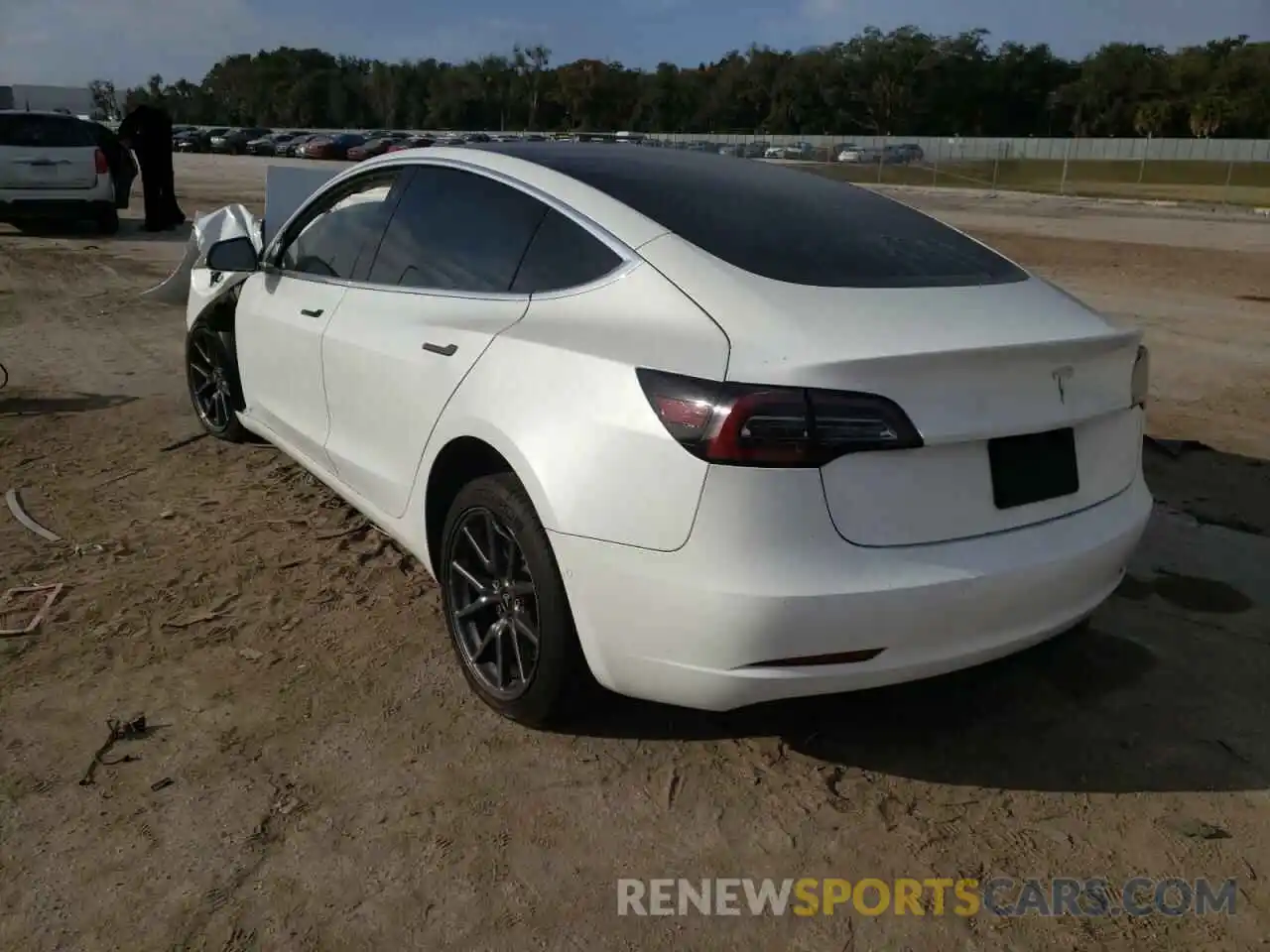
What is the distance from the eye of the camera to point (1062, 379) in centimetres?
274

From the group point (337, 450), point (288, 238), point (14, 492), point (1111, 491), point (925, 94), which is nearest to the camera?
point (1111, 491)

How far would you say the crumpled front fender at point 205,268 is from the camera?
5.49m

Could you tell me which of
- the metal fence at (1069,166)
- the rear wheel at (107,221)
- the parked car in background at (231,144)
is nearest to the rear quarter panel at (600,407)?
the rear wheel at (107,221)

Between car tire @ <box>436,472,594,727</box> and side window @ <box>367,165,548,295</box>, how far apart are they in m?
0.70

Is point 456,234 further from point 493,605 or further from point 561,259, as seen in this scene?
point 493,605

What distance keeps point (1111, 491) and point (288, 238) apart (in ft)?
11.5

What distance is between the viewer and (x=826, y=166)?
45.4 m

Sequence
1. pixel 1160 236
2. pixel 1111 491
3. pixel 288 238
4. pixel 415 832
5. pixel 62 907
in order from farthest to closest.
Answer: pixel 1160 236
pixel 288 238
pixel 1111 491
pixel 415 832
pixel 62 907

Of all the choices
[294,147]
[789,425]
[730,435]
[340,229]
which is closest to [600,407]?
[730,435]

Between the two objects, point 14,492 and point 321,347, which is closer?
point 321,347

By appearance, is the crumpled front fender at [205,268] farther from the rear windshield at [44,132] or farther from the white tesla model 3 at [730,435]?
the rear windshield at [44,132]

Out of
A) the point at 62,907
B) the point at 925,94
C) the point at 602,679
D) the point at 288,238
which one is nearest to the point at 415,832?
the point at 602,679

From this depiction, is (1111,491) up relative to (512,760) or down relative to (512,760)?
up

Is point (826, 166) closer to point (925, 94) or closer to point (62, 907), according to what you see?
point (62, 907)
